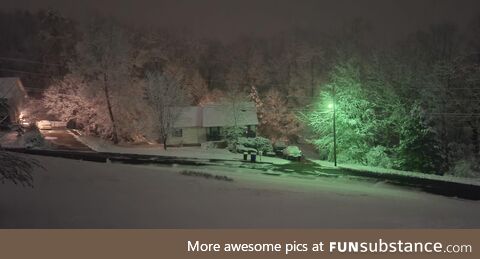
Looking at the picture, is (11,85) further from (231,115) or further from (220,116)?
(231,115)

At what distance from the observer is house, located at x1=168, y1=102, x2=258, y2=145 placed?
57.3 m

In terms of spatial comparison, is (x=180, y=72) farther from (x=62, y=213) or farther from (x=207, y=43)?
(x=62, y=213)

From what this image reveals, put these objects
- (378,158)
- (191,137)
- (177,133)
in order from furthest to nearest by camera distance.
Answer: (191,137), (177,133), (378,158)

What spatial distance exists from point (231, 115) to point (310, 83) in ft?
43.8

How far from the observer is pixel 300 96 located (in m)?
63.4

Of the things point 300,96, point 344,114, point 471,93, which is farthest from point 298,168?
point 300,96

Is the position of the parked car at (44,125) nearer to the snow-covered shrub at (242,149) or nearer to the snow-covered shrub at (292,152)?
the snow-covered shrub at (242,149)

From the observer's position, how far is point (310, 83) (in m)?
64.8

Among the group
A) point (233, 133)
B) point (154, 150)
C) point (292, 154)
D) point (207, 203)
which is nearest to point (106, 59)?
point (154, 150)

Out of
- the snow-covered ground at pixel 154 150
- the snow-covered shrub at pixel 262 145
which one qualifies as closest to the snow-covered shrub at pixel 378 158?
the snow-covered ground at pixel 154 150

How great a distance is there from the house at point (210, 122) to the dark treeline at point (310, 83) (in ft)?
6.94

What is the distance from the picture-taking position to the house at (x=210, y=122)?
2255 inches

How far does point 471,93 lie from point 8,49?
2790 inches

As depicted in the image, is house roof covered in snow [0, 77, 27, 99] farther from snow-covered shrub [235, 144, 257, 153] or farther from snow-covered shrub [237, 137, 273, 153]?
snow-covered shrub [237, 137, 273, 153]
